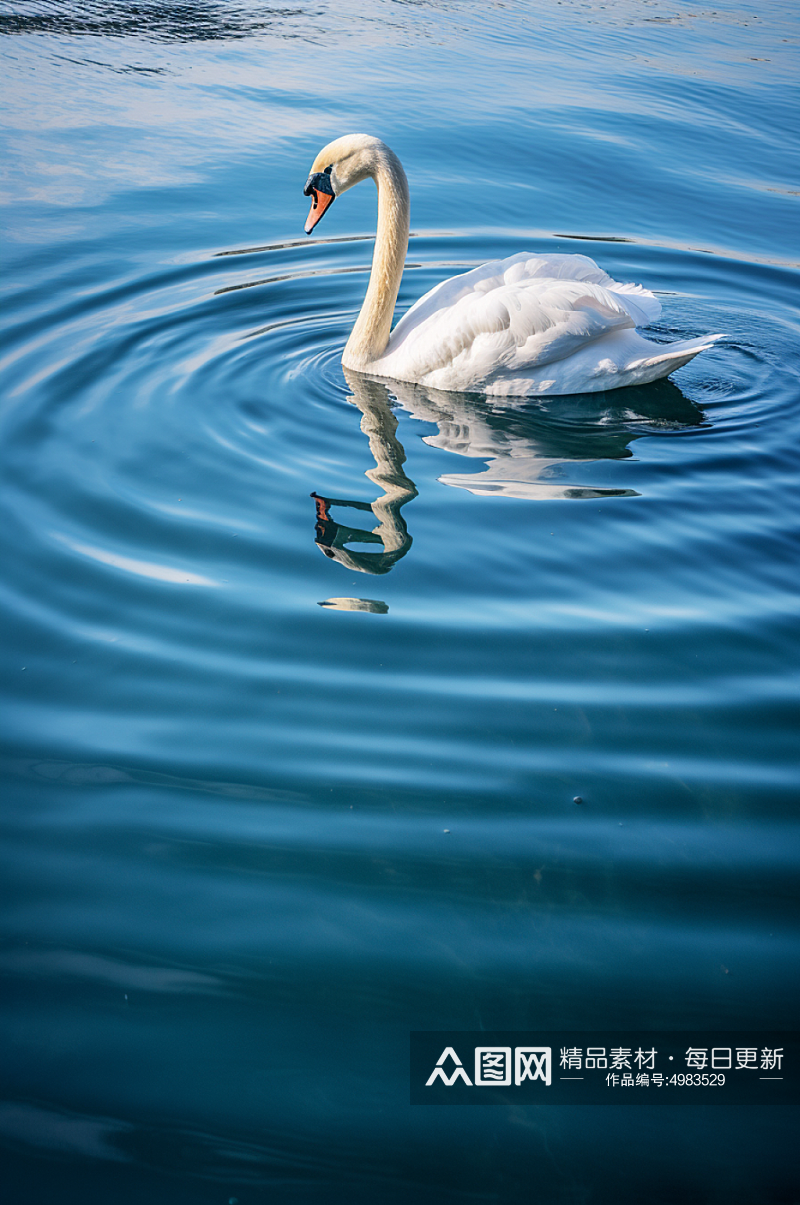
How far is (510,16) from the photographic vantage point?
19.4 metres

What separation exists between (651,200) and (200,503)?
7716mm

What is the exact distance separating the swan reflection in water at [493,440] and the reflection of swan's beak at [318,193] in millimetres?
1140

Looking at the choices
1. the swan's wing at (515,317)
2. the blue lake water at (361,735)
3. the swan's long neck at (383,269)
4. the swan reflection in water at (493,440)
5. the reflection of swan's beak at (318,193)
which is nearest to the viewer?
the blue lake water at (361,735)

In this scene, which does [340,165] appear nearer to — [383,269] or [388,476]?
[383,269]

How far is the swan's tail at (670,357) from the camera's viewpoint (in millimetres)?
6645

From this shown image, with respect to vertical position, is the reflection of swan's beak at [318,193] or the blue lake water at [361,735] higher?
the reflection of swan's beak at [318,193]

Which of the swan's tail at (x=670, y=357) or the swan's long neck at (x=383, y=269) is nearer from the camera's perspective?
the swan's tail at (x=670, y=357)

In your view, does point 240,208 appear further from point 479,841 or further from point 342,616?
point 479,841

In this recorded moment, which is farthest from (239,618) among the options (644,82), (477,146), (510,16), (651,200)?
(510,16)

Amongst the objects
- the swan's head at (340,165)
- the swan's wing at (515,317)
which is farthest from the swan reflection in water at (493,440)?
the swan's head at (340,165)

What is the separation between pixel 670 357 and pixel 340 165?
8.78ft

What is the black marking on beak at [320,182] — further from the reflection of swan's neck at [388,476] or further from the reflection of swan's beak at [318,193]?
the reflection of swan's neck at [388,476]

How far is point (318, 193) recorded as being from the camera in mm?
7465

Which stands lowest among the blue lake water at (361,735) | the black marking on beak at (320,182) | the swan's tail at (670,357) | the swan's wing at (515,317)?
the blue lake water at (361,735)
